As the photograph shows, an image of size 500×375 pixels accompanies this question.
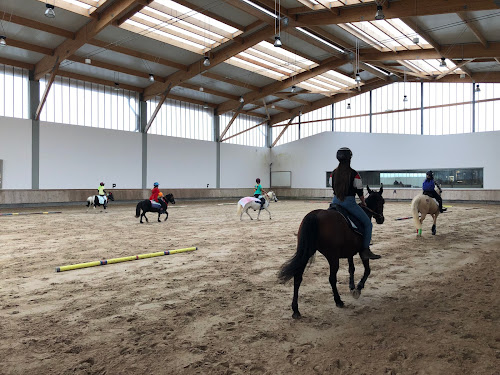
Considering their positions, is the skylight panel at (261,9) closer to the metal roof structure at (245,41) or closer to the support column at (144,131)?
the metal roof structure at (245,41)

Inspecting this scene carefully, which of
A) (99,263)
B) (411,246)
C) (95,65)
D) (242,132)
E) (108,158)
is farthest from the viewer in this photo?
(242,132)

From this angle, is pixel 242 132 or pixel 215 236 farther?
pixel 242 132

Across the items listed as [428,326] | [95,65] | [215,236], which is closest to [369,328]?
[428,326]

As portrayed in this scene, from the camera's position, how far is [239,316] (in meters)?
3.45

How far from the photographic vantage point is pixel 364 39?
17.3 m

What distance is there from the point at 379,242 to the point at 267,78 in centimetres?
1820

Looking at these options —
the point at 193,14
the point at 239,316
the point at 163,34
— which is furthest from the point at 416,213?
the point at 163,34

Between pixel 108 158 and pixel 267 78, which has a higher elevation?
pixel 267 78

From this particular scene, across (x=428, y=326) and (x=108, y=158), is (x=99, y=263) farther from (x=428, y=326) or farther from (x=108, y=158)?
(x=108, y=158)

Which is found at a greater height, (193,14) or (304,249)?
(193,14)

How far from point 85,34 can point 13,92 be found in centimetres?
621

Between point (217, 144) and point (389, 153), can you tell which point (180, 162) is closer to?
point (217, 144)

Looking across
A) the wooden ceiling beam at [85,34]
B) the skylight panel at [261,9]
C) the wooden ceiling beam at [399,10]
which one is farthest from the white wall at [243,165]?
the wooden ceiling beam at [399,10]

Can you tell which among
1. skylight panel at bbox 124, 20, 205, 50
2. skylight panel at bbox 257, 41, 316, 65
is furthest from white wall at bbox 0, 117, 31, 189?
skylight panel at bbox 257, 41, 316, 65
